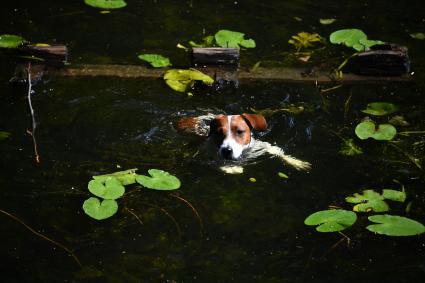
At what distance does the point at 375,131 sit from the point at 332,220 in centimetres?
146

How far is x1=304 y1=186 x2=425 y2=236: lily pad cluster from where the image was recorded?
15.4ft

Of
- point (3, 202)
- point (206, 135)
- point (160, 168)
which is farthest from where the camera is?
point (206, 135)

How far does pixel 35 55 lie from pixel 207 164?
2.33 meters

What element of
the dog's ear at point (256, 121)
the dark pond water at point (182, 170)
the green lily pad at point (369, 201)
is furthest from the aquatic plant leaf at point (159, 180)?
the green lily pad at point (369, 201)

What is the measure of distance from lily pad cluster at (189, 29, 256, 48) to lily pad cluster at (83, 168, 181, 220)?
2.35 meters

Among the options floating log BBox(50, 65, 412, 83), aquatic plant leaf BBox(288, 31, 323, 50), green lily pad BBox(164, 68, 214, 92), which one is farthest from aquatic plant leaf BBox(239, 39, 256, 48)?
green lily pad BBox(164, 68, 214, 92)

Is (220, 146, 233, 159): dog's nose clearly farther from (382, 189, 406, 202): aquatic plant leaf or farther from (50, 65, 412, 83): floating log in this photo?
(382, 189, 406, 202): aquatic plant leaf

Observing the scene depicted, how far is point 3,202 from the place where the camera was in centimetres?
509

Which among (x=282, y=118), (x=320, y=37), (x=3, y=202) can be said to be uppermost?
(x=320, y=37)

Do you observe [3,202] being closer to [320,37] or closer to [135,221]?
[135,221]

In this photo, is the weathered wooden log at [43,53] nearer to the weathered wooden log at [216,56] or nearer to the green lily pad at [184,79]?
the green lily pad at [184,79]

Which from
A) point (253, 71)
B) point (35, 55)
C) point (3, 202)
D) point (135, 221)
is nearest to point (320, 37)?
point (253, 71)

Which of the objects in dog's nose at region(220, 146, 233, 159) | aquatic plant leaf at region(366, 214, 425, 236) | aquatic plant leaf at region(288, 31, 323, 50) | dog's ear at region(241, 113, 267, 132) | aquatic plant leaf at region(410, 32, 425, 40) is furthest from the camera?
aquatic plant leaf at region(410, 32, 425, 40)

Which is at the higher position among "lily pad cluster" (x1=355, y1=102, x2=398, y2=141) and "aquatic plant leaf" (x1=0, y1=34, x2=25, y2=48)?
"lily pad cluster" (x1=355, y1=102, x2=398, y2=141)
